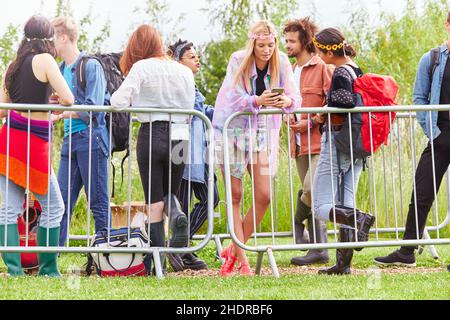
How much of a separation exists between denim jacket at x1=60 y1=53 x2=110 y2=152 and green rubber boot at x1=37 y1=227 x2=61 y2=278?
973mm

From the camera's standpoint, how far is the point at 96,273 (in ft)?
25.5

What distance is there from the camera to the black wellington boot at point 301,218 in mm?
8719

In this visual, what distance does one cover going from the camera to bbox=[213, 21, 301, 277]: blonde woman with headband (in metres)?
7.36

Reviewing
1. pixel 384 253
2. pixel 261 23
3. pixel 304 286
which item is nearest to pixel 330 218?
pixel 304 286

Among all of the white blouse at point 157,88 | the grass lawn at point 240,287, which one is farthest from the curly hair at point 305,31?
the grass lawn at point 240,287

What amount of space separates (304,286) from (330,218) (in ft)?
3.29

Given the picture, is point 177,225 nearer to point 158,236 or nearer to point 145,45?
point 158,236

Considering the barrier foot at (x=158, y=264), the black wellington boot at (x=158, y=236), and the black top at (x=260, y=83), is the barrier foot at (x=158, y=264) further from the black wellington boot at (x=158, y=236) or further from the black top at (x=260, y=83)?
the black top at (x=260, y=83)

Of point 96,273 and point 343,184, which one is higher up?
point 343,184

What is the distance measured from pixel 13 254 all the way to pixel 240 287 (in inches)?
71.2

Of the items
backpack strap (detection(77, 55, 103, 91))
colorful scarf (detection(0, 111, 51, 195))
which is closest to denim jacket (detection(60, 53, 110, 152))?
backpack strap (detection(77, 55, 103, 91))

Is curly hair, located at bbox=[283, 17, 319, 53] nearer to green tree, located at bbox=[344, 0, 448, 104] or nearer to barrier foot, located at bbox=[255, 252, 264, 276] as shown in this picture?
barrier foot, located at bbox=[255, 252, 264, 276]

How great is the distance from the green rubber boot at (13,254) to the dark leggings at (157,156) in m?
0.96
